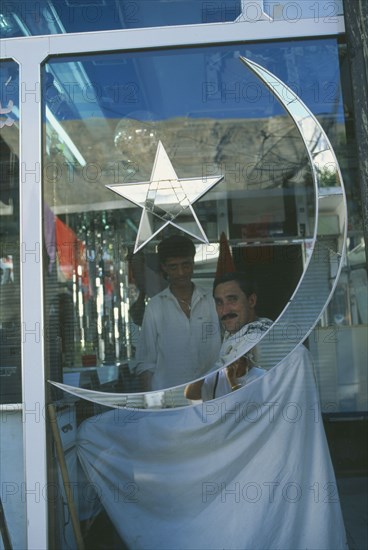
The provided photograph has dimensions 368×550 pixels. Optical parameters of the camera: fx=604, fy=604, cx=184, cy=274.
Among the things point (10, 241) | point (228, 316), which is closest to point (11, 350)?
point (10, 241)

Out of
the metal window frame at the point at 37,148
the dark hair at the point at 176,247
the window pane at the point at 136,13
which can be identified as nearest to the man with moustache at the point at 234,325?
the dark hair at the point at 176,247

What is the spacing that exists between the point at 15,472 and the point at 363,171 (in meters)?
1.81

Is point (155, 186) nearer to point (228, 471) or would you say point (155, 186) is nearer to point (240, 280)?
point (240, 280)

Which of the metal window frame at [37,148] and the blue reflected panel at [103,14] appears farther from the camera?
the blue reflected panel at [103,14]

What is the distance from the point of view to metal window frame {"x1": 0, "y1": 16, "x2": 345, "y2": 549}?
2.35 meters

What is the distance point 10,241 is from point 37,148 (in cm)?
45

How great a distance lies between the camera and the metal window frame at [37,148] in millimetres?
2354

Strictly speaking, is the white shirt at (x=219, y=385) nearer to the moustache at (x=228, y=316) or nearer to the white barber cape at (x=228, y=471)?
the white barber cape at (x=228, y=471)

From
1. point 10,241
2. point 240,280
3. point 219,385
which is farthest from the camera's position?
point 10,241

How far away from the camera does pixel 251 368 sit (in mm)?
2371

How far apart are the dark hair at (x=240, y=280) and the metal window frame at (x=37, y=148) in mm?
726

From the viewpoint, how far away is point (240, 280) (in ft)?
8.14

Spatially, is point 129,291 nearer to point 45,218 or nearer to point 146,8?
point 45,218

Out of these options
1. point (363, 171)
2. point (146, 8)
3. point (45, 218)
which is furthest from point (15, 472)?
point (146, 8)
